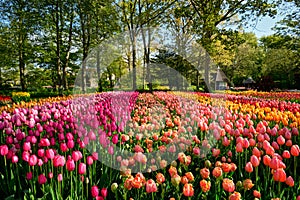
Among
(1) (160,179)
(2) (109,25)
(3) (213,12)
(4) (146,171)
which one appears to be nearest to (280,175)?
(1) (160,179)

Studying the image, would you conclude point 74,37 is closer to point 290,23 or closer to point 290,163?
point 290,23

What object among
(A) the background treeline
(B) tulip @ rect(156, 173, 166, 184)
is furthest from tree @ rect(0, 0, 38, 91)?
(B) tulip @ rect(156, 173, 166, 184)

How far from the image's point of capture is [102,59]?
30.9m

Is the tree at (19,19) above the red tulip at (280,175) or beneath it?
above

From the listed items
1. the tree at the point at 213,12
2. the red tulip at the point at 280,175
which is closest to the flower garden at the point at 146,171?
the red tulip at the point at 280,175

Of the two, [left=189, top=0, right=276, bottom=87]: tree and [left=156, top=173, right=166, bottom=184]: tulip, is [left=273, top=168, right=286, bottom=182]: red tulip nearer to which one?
Answer: [left=156, top=173, right=166, bottom=184]: tulip

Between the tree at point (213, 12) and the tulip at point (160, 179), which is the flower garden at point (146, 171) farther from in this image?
the tree at point (213, 12)

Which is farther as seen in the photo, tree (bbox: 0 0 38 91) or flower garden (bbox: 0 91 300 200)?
tree (bbox: 0 0 38 91)

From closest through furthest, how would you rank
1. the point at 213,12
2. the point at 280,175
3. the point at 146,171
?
the point at 280,175 → the point at 146,171 → the point at 213,12

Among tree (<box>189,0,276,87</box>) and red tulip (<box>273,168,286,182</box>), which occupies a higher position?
tree (<box>189,0,276,87</box>)

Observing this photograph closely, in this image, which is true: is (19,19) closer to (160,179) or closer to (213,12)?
(213,12)

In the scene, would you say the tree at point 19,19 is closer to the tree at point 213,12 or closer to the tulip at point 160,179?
the tree at point 213,12

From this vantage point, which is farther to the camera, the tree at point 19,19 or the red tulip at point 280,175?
the tree at point 19,19

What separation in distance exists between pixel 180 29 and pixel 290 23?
11.5 meters
